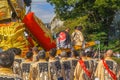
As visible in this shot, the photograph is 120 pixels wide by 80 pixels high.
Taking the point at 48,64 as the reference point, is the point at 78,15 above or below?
below

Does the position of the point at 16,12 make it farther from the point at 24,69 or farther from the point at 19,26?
the point at 24,69

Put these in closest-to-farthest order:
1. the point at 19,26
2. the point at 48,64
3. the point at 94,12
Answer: the point at 48,64, the point at 19,26, the point at 94,12

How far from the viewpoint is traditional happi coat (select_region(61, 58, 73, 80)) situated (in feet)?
56.2

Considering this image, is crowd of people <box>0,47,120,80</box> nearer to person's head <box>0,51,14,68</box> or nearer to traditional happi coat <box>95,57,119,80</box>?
traditional happi coat <box>95,57,119,80</box>

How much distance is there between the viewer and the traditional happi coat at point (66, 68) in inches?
675

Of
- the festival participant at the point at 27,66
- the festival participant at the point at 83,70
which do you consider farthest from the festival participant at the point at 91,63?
the festival participant at the point at 27,66

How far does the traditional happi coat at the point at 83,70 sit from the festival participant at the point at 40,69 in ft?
4.13

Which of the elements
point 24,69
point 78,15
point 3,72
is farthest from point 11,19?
point 78,15

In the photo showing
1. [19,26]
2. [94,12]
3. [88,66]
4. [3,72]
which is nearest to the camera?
[3,72]

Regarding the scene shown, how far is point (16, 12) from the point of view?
72.5 feet

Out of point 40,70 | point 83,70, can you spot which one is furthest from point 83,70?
point 40,70

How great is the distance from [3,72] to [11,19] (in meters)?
14.4

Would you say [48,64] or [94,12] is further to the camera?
[94,12]

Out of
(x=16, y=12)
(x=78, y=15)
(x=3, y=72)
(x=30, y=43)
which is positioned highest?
(x=3, y=72)
